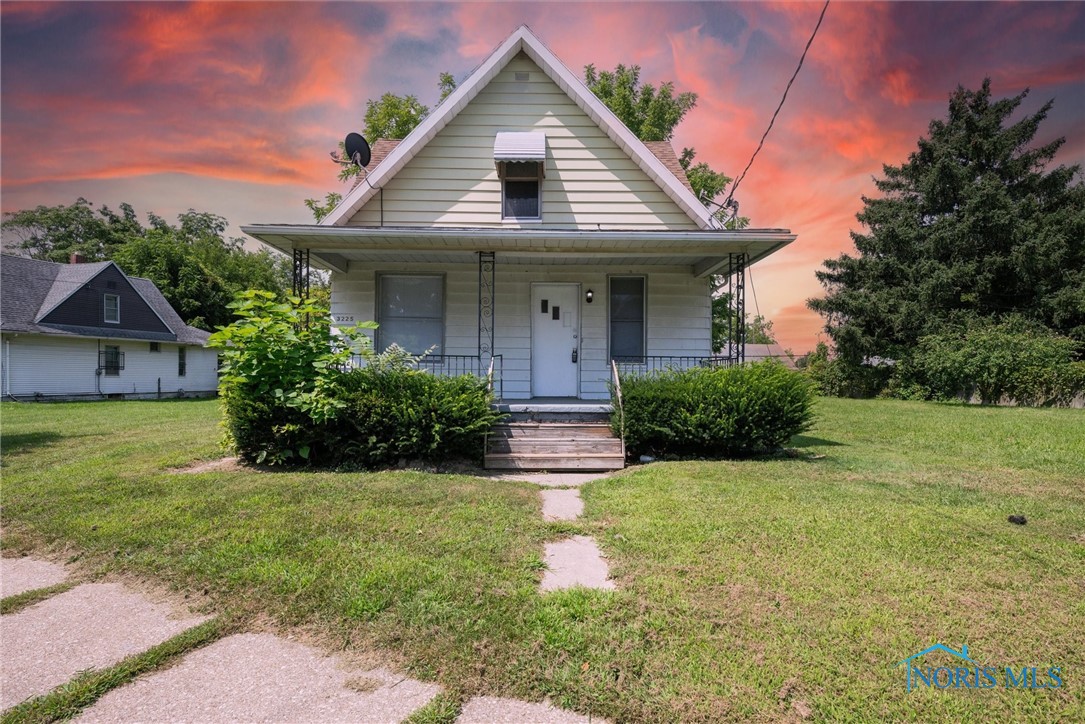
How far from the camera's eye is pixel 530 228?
9258 mm

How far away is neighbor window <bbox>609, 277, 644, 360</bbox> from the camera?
9.45 metres

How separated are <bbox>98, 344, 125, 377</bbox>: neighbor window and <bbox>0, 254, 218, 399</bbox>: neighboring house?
36 mm

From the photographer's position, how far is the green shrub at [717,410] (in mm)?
6793

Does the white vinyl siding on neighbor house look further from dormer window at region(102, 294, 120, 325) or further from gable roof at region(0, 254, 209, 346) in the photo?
dormer window at region(102, 294, 120, 325)

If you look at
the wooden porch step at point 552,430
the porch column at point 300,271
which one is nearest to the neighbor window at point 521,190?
the porch column at point 300,271

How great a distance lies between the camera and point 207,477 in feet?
17.8

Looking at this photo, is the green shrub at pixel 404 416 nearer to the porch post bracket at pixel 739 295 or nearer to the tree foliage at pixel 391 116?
the porch post bracket at pixel 739 295

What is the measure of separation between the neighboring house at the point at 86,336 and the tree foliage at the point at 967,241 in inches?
1232

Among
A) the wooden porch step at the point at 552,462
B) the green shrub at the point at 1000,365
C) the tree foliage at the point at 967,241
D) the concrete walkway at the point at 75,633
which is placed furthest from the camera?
the tree foliage at the point at 967,241

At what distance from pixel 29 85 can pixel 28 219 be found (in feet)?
146

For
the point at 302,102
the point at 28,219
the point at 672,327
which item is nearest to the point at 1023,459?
the point at 672,327

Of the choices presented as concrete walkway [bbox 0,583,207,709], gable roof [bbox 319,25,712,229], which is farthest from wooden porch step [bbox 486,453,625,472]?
gable roof [bbox 319,25,712,229]

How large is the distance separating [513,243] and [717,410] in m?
4.17

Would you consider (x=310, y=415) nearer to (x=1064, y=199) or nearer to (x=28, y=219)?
(x=1064, y=199)
